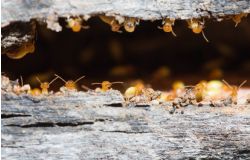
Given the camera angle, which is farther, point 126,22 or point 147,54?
point 147,54

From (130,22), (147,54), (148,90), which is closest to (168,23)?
(130,22)

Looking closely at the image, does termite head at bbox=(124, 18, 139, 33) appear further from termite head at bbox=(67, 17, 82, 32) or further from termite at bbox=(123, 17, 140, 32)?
termite head at bbox=(67, 17, 82, 32)

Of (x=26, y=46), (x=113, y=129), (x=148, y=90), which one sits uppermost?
(x=26, y=46)

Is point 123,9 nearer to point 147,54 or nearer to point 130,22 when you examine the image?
point 130,22

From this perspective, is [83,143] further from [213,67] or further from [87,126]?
[213,67]

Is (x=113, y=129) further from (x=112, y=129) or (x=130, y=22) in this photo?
(x=130, y=22)

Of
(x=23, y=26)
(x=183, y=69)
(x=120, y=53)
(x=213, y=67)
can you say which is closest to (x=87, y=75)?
(x=120, y=53)

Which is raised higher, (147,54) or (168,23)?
(147,54)
